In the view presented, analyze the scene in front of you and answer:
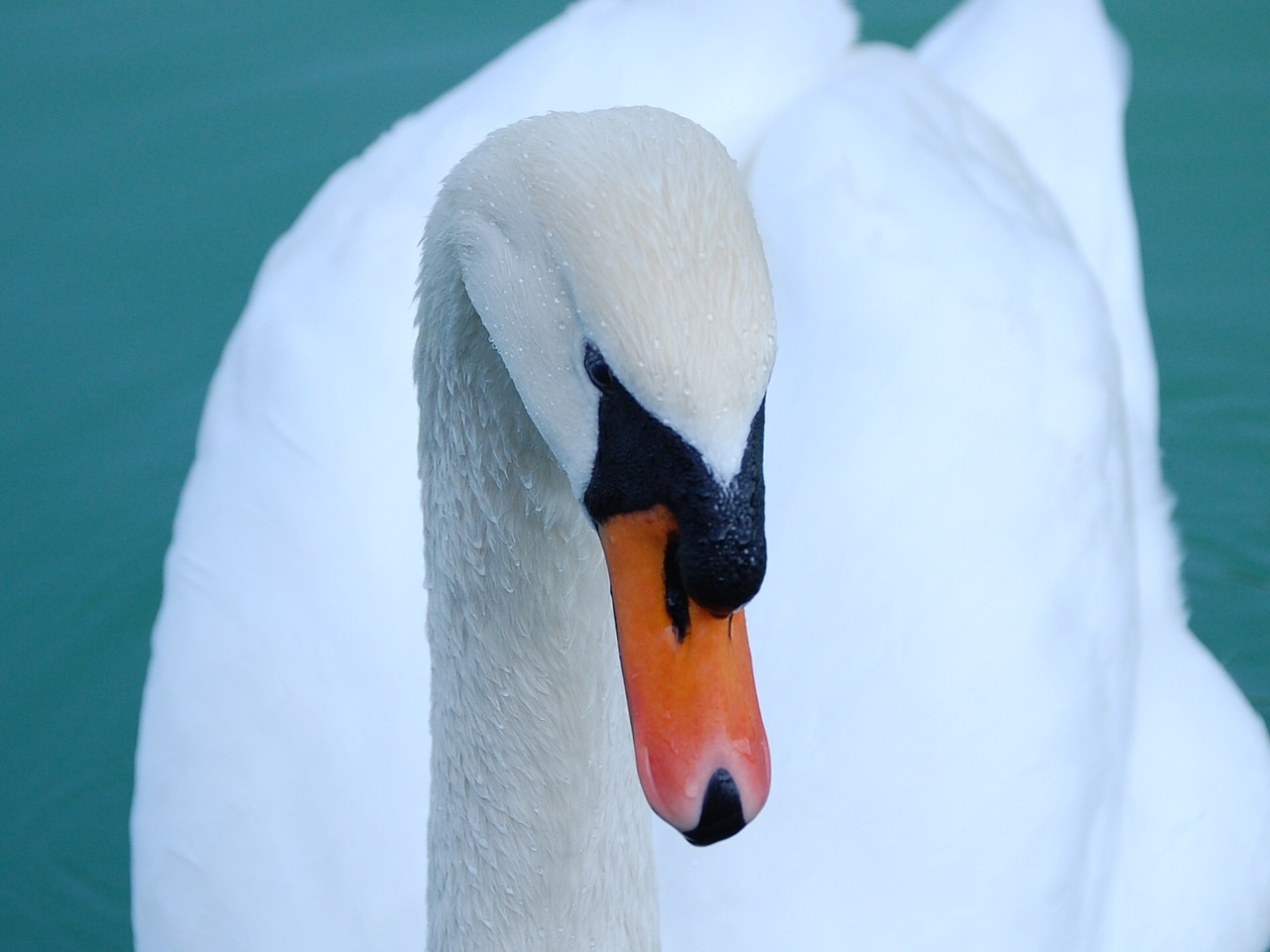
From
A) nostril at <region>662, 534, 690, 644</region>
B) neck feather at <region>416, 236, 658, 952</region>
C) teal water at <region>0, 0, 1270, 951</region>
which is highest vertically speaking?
nostril at <region>662, 534, 690, 644</region>

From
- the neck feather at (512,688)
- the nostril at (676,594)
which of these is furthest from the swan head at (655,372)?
the neck feather at (512,688)

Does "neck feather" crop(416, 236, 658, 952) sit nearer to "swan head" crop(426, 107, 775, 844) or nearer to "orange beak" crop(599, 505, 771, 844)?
"swan head" crop(426, 107, 775, 844)

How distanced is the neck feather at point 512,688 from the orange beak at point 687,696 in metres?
0.32

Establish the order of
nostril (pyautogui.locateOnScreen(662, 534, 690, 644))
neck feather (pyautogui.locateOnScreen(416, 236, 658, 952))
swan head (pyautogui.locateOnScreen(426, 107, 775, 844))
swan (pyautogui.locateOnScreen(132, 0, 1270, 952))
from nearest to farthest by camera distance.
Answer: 1. swan head (pyautogui.locateOnScreen(426, 107, 775, 844))
2. nostril (pyautogui.locateOnScreen(662, 534, 690, 644))
3. neck feather (pyautogui.locateOnScreen(416, 236, 658, 952))
4. swan (pyautogui.locateOnScreen(132, 0, 1270, 952))

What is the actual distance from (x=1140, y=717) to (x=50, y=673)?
2.87 meters

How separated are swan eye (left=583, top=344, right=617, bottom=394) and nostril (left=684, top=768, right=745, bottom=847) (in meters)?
0.44

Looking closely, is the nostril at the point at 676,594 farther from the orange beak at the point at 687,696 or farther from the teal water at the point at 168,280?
the teal water at the point at 168,280

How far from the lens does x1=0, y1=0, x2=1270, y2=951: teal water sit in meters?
4.63

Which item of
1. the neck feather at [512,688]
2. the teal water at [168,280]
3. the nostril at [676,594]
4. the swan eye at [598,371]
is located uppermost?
the swan eye at [598,371]

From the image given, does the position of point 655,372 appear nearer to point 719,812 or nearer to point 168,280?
point 719,812

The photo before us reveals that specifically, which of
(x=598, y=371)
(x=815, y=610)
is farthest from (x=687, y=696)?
(x=815, y=610)

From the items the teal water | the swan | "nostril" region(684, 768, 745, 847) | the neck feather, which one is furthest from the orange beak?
the teal water

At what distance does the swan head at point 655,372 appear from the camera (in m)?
1.71

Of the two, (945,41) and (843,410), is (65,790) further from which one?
(945,41)
